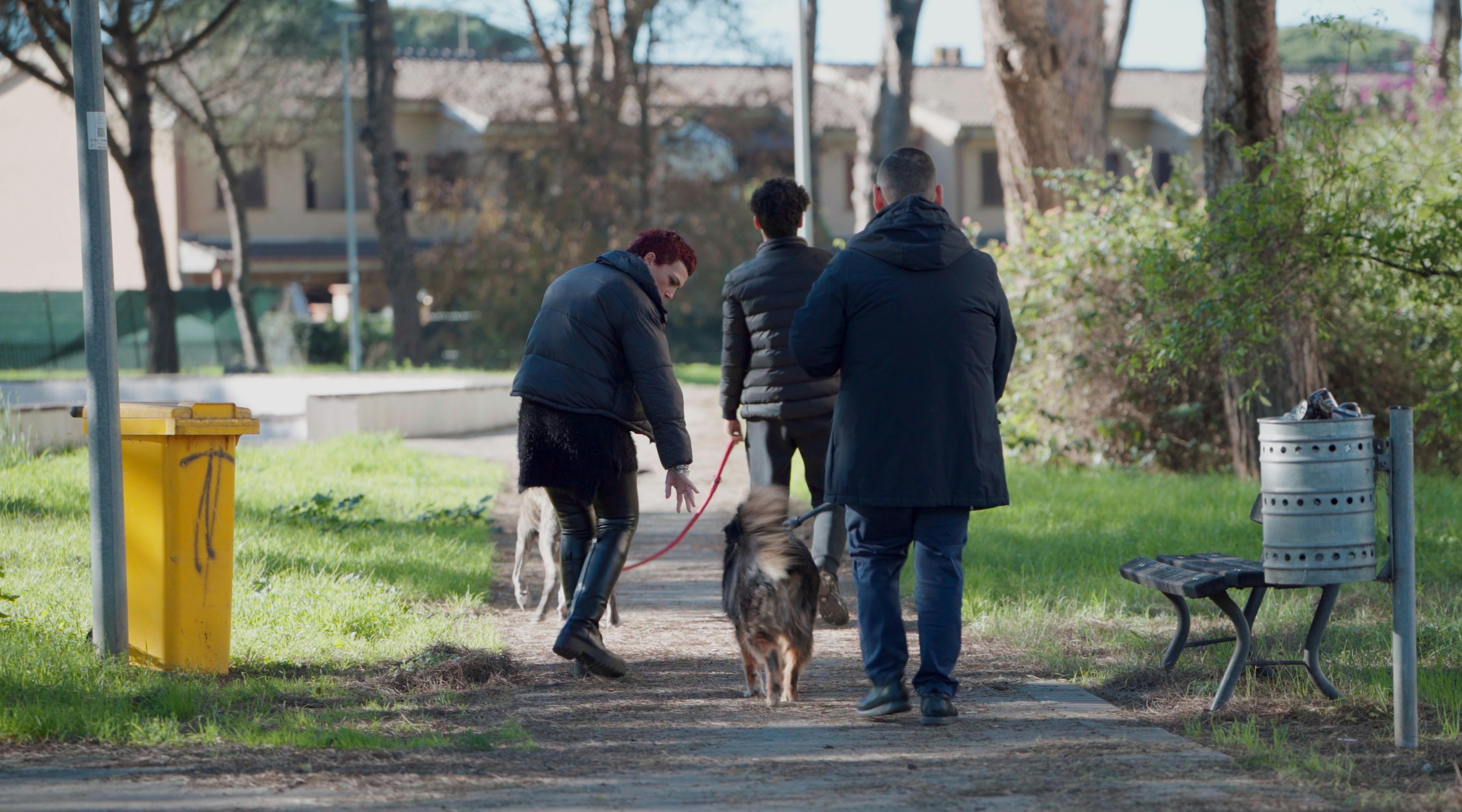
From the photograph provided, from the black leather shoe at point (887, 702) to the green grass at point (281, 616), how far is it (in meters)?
1.27

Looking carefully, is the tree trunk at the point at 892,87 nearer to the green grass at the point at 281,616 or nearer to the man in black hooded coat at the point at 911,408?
the green grass at the point at 281,616

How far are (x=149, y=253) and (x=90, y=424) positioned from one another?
22.8m

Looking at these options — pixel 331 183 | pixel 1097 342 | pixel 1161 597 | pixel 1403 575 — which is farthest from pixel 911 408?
pixel 331 183

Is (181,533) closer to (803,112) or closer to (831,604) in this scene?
(831,604)

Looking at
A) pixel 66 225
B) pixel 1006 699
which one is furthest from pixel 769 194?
pixel 66 225

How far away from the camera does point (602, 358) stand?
223 inches

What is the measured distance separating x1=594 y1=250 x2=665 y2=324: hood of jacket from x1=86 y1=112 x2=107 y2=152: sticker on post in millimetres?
2013

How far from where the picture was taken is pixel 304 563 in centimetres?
797

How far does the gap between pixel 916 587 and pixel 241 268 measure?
3087 cm

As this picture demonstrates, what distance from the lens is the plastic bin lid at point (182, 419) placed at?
5.50 meters

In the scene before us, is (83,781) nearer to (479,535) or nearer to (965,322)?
(965,322)

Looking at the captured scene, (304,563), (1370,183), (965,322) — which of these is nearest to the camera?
(965,322)

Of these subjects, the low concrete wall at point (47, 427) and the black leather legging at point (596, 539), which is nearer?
the black leather legging at point (596, 539)

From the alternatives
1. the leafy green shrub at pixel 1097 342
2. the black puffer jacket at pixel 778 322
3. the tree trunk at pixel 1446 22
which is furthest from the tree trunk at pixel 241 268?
the black puffer jacket at pixel 778 322
